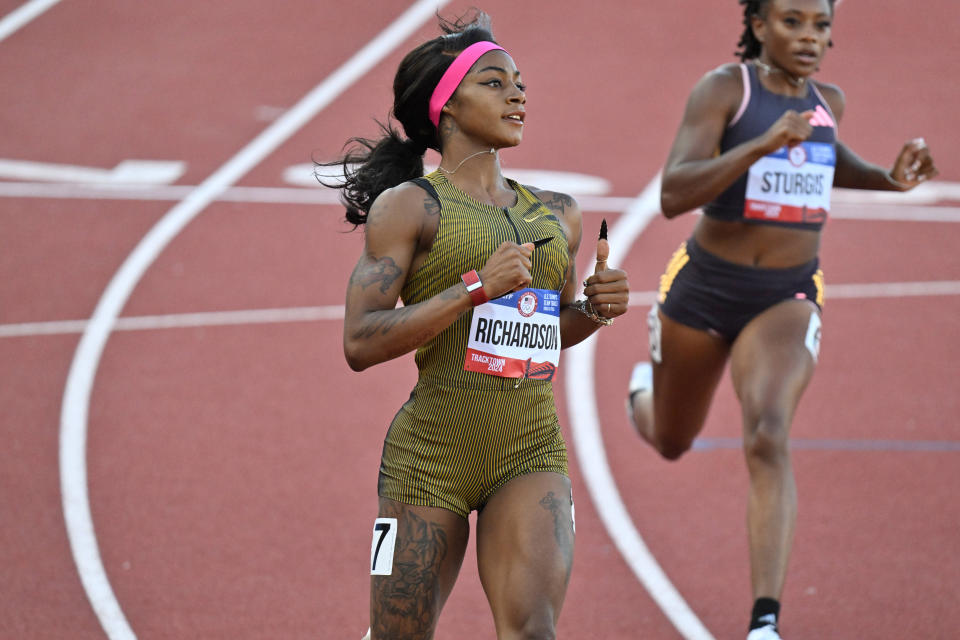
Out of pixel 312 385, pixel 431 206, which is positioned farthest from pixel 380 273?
pixel 312 385

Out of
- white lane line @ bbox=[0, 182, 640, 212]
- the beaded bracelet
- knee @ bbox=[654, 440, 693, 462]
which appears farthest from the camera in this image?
white lane line @ bbox=[0, 182, 640, 212]

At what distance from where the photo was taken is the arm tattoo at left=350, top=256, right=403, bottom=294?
3359mm

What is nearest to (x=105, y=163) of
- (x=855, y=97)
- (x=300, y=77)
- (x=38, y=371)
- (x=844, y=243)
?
(x=300, y=77)

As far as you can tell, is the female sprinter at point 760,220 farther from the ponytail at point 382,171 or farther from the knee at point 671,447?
the ponytail at point 382,171

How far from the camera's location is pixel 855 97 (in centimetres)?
1234

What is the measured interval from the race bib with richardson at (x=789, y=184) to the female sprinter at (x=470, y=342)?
1501 millimetres

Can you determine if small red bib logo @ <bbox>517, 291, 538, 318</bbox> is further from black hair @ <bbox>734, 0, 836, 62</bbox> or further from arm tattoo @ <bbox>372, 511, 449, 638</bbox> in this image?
black hair @ <bbox>734, 0, 836, 62</bbox>

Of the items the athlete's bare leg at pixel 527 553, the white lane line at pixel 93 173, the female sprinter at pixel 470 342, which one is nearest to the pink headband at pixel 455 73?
the female sprinter at pixel 470 342

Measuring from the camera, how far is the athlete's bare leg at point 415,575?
3.39m

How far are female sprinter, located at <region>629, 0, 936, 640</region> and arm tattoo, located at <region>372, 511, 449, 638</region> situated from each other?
1569mm

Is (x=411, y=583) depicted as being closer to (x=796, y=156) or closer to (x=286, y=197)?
(x=796, y=156)

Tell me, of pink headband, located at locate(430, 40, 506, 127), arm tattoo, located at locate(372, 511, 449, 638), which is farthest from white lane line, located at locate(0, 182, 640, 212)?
arm tattoo, located at locate(372, 511, 449, 638)

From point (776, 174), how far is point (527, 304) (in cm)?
187

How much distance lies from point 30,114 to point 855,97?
7287 mm
